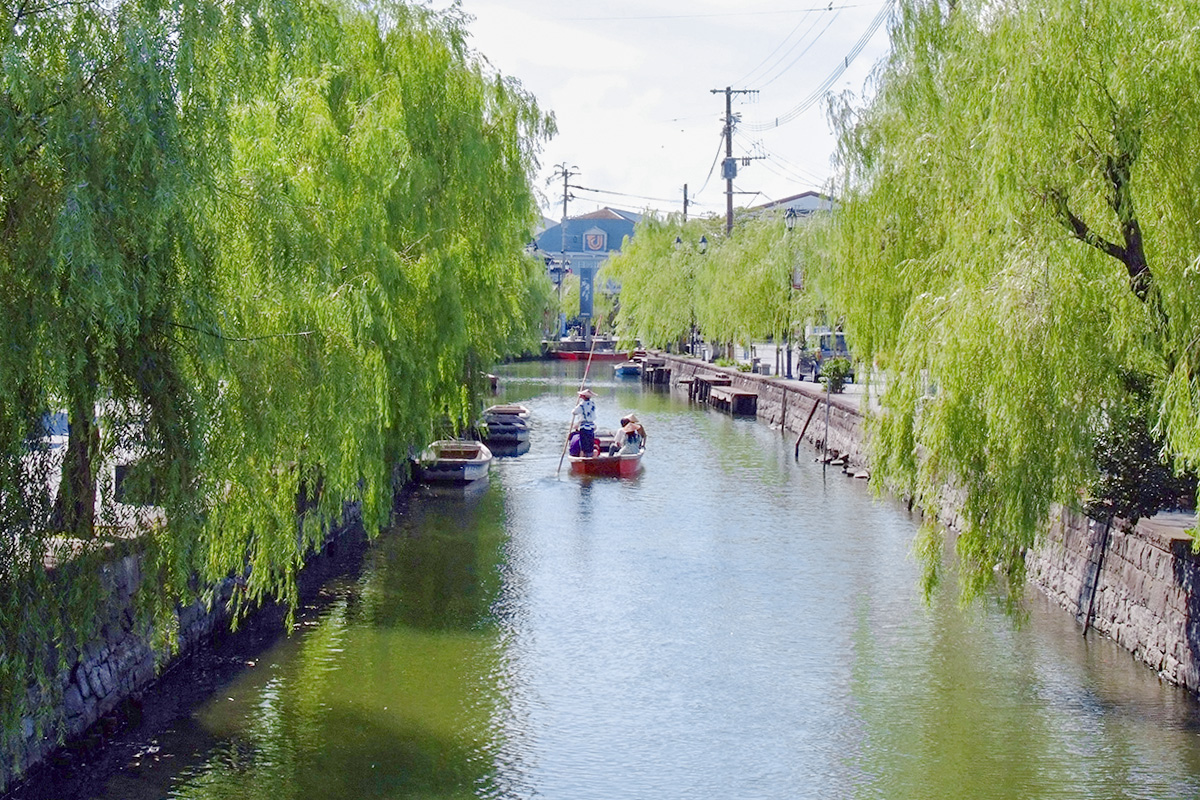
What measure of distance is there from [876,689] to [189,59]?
780 centimetres

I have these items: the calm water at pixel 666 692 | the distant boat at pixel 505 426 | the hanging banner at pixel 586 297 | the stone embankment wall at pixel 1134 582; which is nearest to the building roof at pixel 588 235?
the hanging banner at pixel 586 297

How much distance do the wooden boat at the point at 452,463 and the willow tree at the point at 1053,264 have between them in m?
11.8

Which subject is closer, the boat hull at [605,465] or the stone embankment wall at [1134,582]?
the stone embankment wall at [1134,582]

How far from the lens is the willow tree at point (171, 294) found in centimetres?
674

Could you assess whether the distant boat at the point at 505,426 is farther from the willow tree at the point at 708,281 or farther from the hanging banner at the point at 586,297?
the hanging banner at the point at 586,297

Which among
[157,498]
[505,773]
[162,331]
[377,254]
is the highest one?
[377,254]

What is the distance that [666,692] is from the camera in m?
11.5

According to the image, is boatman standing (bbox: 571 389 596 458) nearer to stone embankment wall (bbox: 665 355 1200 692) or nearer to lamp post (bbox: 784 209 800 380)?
stone embankment wall (bbox: 665 355 1200 692)

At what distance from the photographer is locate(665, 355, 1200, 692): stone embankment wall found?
35.7ft

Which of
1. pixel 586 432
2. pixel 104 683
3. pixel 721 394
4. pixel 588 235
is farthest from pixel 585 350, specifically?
→ pixel 104 683

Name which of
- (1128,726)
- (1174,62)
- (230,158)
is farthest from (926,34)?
(230,158)

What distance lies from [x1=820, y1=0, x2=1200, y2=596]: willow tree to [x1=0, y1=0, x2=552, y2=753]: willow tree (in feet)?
15.9

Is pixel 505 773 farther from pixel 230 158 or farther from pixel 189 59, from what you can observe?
pixel 189 59

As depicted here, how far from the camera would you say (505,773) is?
9555 mm
